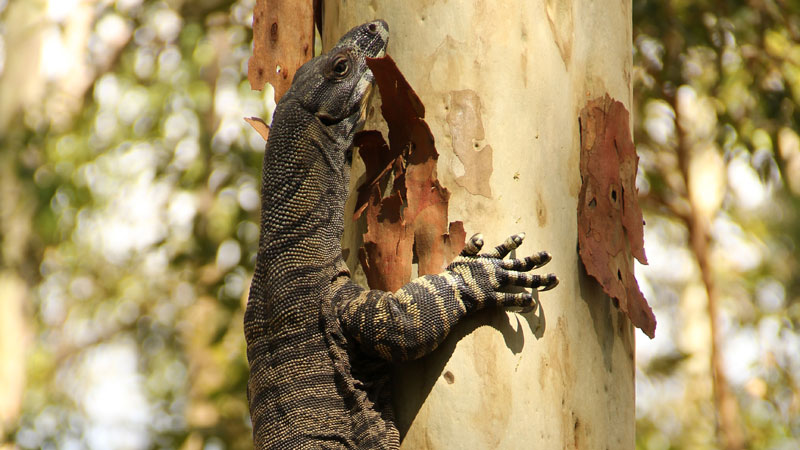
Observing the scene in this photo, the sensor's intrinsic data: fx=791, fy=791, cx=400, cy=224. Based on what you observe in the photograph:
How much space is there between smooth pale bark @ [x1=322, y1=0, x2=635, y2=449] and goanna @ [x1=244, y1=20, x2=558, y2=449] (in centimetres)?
8

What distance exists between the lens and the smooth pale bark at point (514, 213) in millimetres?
2242

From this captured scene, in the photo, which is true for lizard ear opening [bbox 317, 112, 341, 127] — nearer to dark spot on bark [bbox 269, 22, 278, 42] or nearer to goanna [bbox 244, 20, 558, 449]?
goanna [bbox 244, 20, 558, 449]

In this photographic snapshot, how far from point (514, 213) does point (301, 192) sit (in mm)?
839

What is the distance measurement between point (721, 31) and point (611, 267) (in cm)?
580

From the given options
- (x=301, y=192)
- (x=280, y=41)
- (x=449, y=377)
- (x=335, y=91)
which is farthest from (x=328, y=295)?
(x=280, y=41)

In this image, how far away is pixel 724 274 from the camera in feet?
49.8

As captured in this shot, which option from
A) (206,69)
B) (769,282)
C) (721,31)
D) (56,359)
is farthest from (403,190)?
(56,359)

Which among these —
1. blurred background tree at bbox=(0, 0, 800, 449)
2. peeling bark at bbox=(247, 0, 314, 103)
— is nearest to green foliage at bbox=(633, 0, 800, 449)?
blurred background tree at bbox=(0, 0, 800, 449)

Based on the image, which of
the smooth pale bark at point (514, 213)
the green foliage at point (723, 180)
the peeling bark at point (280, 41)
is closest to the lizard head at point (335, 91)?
the peeling bark at point (280, 41)

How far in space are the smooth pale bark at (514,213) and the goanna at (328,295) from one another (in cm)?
8

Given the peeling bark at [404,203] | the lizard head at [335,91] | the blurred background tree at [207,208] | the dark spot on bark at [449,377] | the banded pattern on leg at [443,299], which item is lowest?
the dark spot on bark at [449,377]

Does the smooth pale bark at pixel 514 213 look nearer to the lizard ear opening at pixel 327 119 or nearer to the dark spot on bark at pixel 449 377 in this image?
the dark spot on bark at pixel 449 377

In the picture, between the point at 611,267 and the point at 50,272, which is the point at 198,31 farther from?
the point at 611,267

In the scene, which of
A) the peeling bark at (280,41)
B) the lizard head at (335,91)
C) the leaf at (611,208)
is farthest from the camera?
the peeling bark at (280,41)
